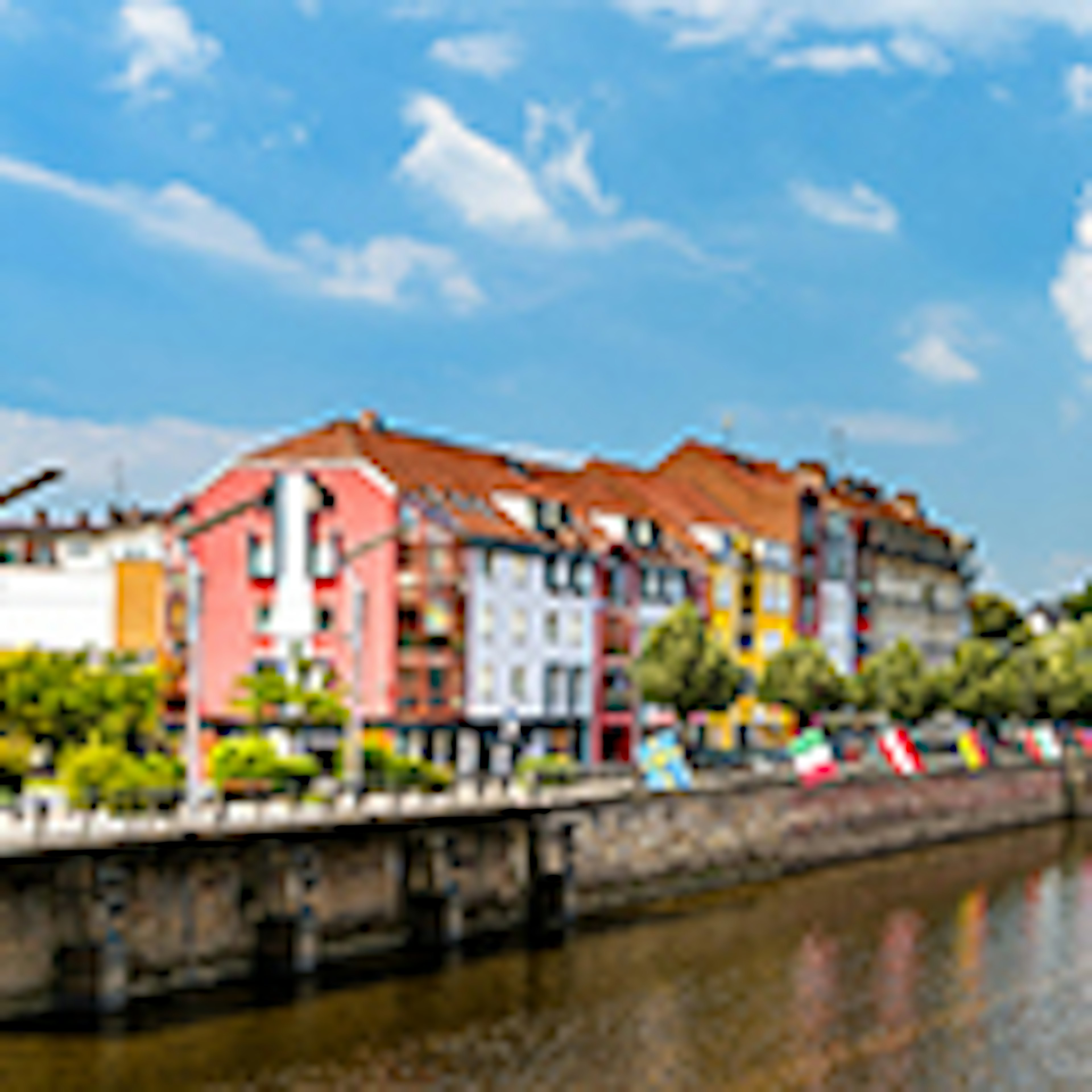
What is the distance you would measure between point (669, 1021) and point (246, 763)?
1760 centimetres

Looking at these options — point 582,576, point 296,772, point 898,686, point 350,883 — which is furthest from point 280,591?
→ point 898,686

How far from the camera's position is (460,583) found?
92688 millimetres

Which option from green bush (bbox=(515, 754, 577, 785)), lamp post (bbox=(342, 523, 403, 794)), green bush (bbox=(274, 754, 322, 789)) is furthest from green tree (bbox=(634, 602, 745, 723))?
green bush (bbox=(274, 754, 322, 789))

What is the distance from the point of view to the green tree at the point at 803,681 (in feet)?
369

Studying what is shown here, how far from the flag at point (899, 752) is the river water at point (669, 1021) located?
60.4 feet

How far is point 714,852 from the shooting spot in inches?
2931

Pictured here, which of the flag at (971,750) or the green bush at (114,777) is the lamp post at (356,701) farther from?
the flag at (971,750)

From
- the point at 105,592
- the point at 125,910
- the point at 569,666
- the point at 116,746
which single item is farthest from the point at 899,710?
the point at 125,910

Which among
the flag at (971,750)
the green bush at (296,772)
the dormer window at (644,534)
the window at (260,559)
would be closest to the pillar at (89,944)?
the green bush at (296,772)

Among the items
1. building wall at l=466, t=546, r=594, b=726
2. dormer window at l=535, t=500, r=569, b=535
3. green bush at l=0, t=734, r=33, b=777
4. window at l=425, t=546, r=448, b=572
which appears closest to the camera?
green bush at l=0, t=734, r=33, b=777

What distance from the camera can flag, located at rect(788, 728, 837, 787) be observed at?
77.1 meters

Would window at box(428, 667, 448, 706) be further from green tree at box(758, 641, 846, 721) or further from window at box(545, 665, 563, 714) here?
green tree at box(758, 641, 846, 721)

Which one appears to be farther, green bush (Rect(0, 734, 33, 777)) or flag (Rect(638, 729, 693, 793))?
flag (Rect(638, 729, 693, 793))

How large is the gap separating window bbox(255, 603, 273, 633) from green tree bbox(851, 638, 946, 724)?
132ft
